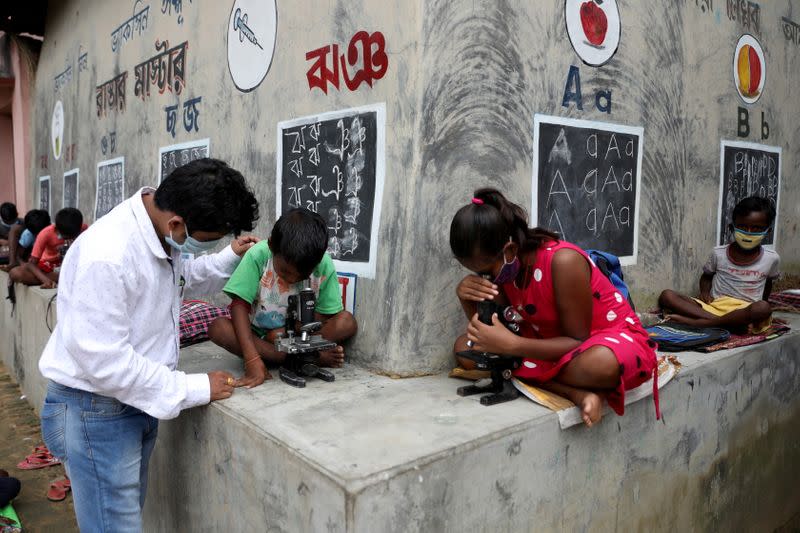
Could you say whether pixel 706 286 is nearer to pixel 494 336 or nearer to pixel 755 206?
pixel 755 206

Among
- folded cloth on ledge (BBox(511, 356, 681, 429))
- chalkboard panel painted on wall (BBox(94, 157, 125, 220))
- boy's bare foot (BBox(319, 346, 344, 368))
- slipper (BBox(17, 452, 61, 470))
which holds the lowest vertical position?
slipper (BBox(17, 452, 61, 470))

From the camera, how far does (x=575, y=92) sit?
3.26 m

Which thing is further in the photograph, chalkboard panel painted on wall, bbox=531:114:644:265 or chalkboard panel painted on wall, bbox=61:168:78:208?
chalkboard panel painted on wall, bbox=61:168:78:208

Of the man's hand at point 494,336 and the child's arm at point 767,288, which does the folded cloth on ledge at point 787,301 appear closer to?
the child's arm at point 767,288

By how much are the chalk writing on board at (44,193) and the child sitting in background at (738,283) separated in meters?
8.33

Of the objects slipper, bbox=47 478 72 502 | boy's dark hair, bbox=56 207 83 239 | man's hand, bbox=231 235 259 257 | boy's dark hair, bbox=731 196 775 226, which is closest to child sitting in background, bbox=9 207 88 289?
boy's dark hair, bbox=56 207 83 239

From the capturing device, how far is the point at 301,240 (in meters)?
2.45

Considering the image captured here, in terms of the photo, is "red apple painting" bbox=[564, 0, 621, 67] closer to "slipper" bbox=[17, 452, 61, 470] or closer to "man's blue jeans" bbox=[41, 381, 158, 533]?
"man's blue jeans" bbox=[41, 381, 158, 533]

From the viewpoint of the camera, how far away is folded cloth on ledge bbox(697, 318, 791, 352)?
11.0 ft

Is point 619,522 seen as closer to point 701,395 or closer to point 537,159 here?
point 701,395

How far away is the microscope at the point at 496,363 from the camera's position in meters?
2.38

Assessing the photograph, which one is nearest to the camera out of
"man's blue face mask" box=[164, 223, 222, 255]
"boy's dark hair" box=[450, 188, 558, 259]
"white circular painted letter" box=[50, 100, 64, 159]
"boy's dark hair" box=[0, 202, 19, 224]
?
"man's blue face mask" box=[164, 223, 222, 255]

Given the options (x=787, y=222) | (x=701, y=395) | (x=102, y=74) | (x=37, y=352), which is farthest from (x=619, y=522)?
(x=102, y=74)

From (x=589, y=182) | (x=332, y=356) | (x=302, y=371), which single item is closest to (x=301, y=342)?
(x=302, y=371)
